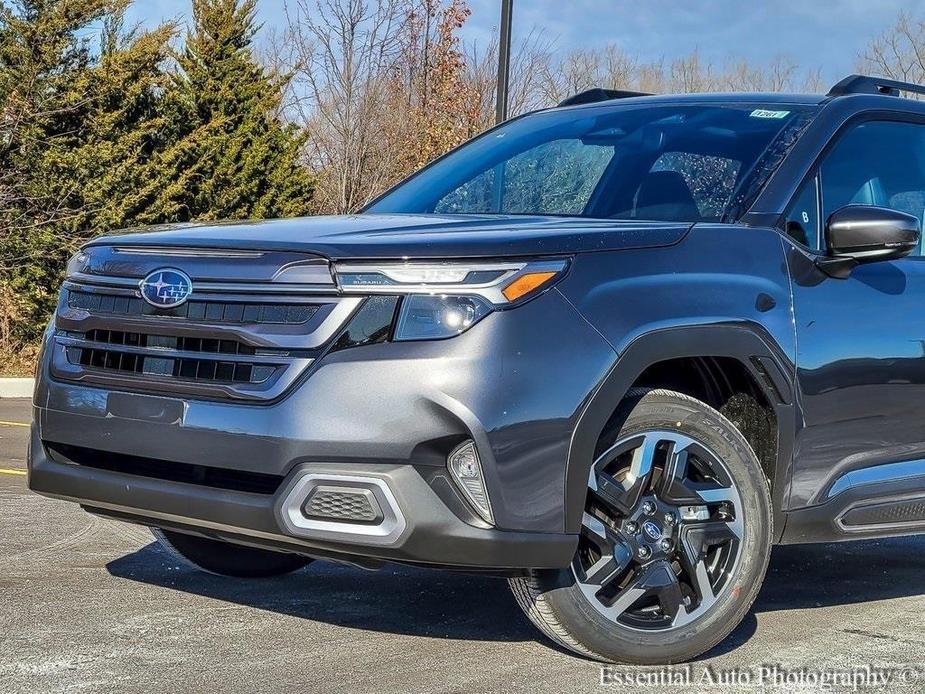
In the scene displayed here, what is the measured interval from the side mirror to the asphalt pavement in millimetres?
1252

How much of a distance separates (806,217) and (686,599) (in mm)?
1418

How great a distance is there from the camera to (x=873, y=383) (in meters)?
4.48

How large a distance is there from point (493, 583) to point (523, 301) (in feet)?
6.24

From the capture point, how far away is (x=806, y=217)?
465cm

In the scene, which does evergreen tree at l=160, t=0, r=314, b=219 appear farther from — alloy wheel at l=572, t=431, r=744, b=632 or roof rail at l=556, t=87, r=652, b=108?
alloy wheel at l=572, t=431, r=744, b=632

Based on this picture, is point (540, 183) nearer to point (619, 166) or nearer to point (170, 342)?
point (619, 166)

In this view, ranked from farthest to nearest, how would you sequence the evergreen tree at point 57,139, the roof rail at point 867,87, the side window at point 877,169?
the evergreen tree at point 57,139, the roof rail at point 867,87, the side window at point 877,169

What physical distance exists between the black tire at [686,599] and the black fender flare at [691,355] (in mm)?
145

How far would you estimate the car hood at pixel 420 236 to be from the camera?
144 inches

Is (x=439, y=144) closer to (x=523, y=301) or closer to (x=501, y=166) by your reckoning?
(x=501, y=166)

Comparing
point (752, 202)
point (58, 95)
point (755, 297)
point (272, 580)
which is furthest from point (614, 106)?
point (58, 95)

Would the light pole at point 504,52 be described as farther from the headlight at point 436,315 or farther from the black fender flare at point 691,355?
the headlight at point 436,315

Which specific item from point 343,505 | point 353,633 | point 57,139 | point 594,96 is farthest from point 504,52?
point 343,505

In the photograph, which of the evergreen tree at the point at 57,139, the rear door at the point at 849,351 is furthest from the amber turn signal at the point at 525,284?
the evergreen tree at the point at 57,139
